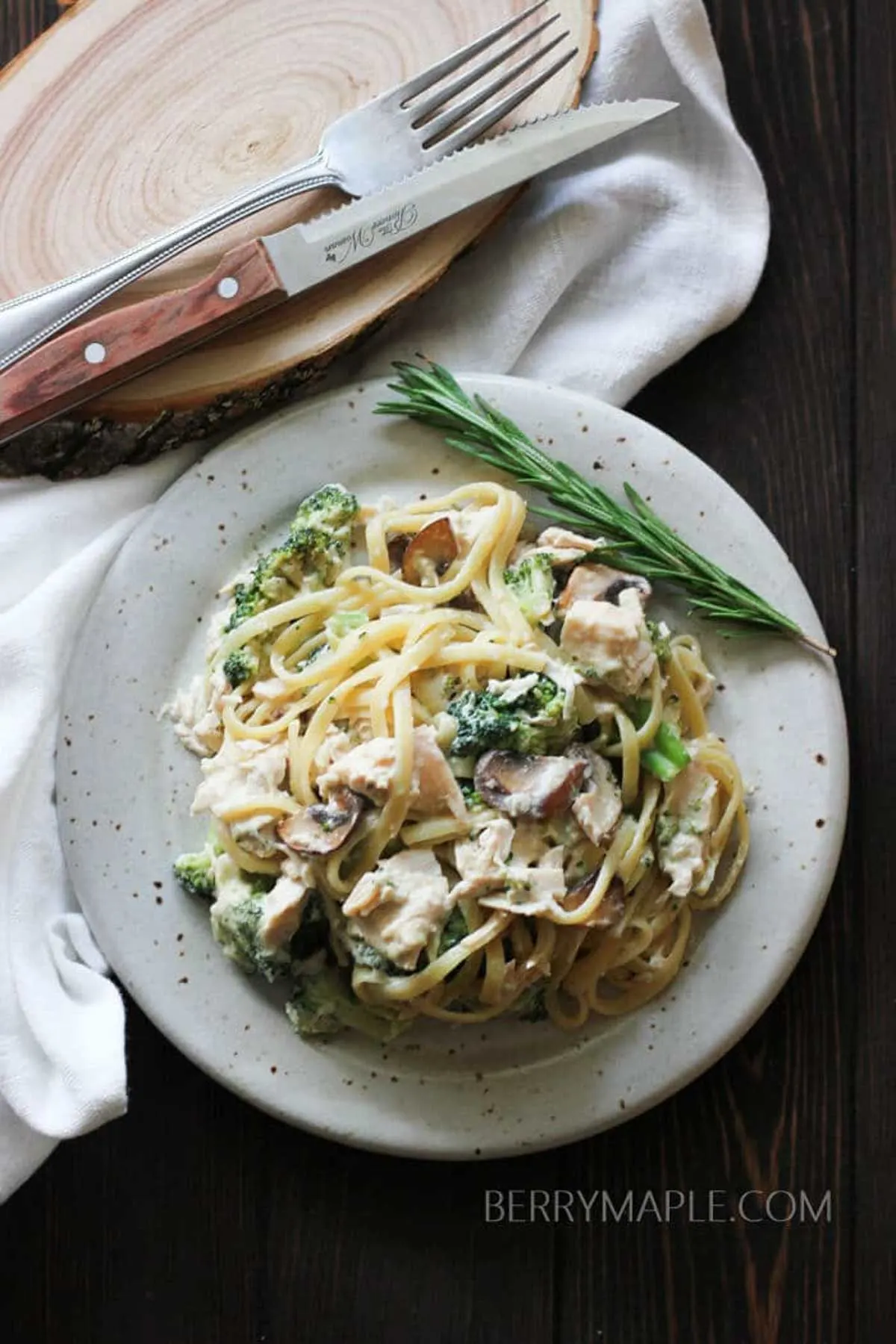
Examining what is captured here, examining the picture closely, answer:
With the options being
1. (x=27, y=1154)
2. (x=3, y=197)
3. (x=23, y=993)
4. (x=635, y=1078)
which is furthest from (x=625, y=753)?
(x=3, y=197)

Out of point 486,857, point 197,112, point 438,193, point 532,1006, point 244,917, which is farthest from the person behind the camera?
point 197,112

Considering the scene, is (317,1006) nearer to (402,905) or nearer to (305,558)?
(402,905)

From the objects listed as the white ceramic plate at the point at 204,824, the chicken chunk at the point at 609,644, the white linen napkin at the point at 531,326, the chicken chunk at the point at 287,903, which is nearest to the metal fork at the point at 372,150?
the white linen napkin at the point at 531,326

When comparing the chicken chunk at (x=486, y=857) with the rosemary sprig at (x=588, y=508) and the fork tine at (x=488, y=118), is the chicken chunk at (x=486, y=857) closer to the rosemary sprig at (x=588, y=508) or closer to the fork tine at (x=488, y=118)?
the rosemary sprig at (x=588, y=508)

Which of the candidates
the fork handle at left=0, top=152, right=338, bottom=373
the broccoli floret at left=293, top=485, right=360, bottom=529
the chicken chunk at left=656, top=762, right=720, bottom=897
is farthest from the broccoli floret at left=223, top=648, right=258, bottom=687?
the chicken chunk at left=656, top=762, right=720, bottom=897

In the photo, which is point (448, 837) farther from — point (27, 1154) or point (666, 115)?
point (666, 115)

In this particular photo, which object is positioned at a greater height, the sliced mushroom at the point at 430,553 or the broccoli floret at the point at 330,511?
the broccoli floret at the point at 330,511

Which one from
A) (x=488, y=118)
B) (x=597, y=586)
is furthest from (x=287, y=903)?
(x=488, y=118)
